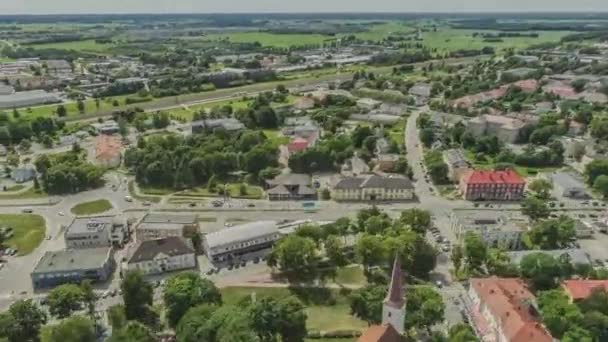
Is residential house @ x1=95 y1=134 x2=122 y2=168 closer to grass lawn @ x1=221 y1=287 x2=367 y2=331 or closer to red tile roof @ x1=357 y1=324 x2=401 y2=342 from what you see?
grass lawn @ x1=221 y1=287 x2=367 y2=331

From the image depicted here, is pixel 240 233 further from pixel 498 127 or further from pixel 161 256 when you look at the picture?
pixel 498 127

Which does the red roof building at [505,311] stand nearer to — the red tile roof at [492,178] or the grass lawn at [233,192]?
the red tile roof at [492,178]

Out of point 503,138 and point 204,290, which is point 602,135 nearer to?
point 503,138

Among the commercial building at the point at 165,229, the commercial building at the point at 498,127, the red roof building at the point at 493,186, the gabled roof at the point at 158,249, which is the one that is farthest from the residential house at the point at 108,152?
the commercial building at the point at 498,127

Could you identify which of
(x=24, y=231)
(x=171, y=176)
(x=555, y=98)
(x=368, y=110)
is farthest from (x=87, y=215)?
(x=555, y=98)

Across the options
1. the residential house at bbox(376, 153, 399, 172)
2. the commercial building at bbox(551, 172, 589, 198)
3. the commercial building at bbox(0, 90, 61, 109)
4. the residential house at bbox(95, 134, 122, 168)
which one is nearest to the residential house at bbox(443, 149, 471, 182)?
the residential house at bbox(376, 153, 399, 172)

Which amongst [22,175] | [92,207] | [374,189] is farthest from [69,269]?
[374,189]
